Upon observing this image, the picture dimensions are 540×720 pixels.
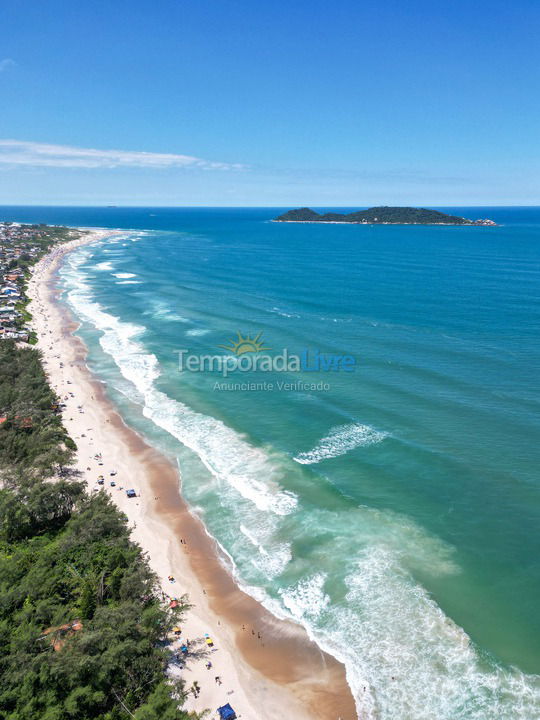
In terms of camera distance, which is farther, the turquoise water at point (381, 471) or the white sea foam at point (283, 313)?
the white sea foam at point (283, 313)

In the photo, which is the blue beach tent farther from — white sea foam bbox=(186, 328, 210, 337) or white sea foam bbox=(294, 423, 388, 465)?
white sea foam bbox=(186, 328, 210, 337)

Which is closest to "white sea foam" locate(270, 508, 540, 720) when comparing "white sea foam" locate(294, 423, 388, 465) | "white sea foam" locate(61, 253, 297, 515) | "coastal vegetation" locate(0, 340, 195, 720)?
"white sea foam" locate(61, 253, 297, 515)

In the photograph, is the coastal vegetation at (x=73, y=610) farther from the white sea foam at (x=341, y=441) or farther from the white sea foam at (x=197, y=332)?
the white sea foam at (x=197, y=332)

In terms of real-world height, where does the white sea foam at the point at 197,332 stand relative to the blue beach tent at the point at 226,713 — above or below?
above

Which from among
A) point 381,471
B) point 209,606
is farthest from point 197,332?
point 209,606

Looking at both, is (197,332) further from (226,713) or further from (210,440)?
(226,713)

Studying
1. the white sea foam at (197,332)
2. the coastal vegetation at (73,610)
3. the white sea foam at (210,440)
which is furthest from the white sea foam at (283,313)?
the coastal vegetation at (73,610)

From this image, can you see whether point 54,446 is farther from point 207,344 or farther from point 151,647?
point 207,344
